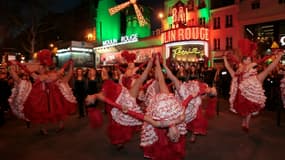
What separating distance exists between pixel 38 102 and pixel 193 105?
12.6 feet

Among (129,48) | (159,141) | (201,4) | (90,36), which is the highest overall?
(201,4)

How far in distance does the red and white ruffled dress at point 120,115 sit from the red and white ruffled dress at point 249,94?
267 cm

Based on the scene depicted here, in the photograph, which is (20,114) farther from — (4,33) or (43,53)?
(4,33)

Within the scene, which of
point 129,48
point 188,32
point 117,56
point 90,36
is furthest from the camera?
point 90,36

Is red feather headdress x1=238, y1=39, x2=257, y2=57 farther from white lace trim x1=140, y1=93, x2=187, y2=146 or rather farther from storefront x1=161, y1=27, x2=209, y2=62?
storefront x1=161, y1=27, x2=209, y2=62

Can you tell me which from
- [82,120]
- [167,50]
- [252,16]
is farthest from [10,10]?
[252,16]

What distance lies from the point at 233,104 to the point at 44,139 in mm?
A: 4767

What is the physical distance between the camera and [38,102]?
639 centimetres

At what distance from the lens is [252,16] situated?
23219 mm

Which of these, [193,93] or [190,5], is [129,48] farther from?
[193,93]

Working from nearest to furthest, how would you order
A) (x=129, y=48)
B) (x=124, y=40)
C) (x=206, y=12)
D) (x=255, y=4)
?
(x=255, y=4) → (x=206, y=12) → (x=124, y=40) → (x=129, y=48)

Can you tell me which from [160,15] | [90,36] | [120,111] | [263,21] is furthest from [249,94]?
[90,36]

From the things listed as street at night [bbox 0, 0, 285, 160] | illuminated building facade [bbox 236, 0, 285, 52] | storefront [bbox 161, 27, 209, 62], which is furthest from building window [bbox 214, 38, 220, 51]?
street at night [bbox 0, 0, 285, 160]

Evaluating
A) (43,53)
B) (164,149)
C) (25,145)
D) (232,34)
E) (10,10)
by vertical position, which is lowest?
(25,145)
